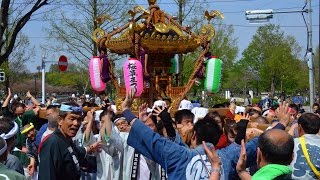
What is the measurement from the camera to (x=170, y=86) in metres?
16.8

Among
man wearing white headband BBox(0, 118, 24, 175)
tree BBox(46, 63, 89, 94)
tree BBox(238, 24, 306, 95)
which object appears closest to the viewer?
man wearing white headband BBox(0, 118, 24, 175)

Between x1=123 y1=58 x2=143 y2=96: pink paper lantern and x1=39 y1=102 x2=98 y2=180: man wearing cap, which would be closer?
x1=39 y1=102 x2=98 y2=180: man wearing cap

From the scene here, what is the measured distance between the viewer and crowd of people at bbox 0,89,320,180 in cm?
347

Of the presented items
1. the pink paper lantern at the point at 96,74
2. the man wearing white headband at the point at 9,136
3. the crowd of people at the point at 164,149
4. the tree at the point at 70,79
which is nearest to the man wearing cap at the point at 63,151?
the crowd of people at the point at 164,149

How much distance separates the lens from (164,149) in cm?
396

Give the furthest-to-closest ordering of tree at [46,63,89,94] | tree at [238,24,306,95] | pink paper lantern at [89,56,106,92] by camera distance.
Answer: tree at [46,63,89,94] < tree at [238,24,306,95] < pink paper lantern at [89,56,106,92]

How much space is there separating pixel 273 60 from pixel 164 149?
3434 cm

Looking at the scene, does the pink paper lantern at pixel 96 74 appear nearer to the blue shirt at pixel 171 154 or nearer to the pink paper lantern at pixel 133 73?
the pink paper lantern at pixel 133 73

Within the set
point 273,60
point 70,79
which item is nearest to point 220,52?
point 273,60

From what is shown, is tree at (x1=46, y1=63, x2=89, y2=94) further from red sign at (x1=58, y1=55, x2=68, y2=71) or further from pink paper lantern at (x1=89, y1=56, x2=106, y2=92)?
pink paper lantern at (x1=89, y1=56, x2=106, y2=92)

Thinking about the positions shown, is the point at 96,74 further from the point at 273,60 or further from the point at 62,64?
the point at 273,60

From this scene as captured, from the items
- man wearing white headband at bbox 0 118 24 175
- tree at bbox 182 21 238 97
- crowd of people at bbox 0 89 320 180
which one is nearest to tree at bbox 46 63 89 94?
tree at bbox 182 21 238 97

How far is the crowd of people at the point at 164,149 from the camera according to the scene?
347 cm

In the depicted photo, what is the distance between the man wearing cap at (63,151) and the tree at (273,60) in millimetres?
31955
